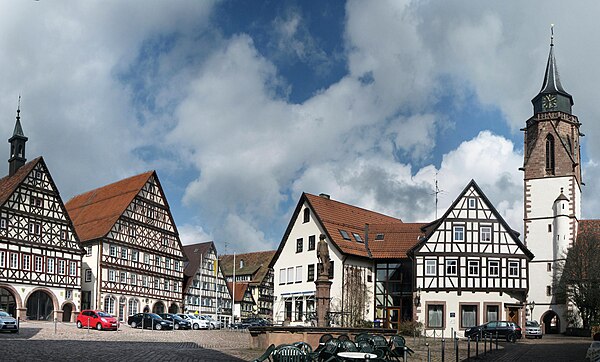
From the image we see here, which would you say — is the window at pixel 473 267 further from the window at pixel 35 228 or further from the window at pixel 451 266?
the window at pixel 35 228

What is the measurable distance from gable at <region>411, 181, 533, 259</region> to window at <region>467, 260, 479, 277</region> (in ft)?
2.19

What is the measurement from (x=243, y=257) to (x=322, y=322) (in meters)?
70.8

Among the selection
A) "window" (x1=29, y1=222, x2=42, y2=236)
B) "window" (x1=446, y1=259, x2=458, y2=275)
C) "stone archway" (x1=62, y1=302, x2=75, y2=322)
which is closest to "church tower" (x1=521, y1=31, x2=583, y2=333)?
"window" (x1=446, y1=259, x2=458, y2=275)

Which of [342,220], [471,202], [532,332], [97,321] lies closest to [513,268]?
[532,332]

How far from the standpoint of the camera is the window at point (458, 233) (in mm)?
55812

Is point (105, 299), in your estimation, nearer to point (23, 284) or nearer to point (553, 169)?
point (23, 284)

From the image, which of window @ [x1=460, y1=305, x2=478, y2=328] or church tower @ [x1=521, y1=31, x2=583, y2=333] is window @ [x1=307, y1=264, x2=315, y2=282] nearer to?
window @ [x1=460, y1=305, x2=478, y2=328]

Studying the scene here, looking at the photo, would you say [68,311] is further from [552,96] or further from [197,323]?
[552,96]

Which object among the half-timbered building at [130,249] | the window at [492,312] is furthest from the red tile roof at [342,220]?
the half-timbered building at [130,249]

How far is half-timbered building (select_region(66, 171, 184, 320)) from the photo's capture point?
219ft

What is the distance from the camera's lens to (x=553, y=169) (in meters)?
71.5

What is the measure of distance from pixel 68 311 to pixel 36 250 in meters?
5.88

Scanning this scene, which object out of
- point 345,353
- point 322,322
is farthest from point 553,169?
point 345,353

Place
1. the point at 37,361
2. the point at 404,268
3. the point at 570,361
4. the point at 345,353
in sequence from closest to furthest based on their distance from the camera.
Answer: the point at 345,353, the point at 37,361, the point at 570,361, the point at 404,268
